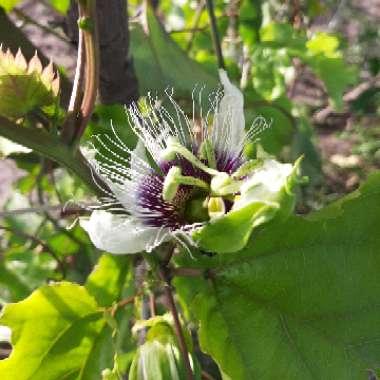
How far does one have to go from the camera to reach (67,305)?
2.44 ft

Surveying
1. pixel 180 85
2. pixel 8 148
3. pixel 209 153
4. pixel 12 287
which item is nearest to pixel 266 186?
pixel 209 153

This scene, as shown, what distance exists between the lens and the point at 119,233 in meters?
0.60

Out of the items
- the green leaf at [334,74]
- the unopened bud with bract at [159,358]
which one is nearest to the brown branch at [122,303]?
the unopened bud with bract at [159,358]

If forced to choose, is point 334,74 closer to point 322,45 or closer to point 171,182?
point 322,45

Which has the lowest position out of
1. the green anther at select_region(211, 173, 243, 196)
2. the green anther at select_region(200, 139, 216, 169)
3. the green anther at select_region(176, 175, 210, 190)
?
the green anther at select_region(211, 173, 243, 196)

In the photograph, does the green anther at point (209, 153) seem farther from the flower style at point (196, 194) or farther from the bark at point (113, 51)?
the bark at point (113, 51)

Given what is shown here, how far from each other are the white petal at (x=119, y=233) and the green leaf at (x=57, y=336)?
141mm

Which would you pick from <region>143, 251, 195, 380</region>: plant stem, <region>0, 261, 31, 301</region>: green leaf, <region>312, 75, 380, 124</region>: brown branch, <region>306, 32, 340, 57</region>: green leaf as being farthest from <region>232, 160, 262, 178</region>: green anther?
<region>312, 75, 380, 124</region>: brown branch

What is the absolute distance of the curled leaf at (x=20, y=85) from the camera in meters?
0.58

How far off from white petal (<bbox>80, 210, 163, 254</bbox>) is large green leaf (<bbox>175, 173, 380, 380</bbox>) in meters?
0.15

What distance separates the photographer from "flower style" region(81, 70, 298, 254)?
1.66 ft

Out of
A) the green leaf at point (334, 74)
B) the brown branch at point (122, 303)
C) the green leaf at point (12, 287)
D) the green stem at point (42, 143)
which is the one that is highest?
the green leaf at point (334, 74)

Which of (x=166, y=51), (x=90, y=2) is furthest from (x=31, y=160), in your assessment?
(x=90, y=2)

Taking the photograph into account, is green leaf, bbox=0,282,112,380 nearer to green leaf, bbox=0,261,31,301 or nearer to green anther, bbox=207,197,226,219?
green anther, bbox=207,197,226,219
